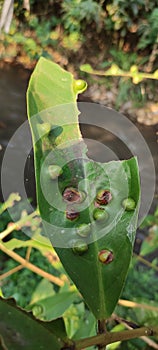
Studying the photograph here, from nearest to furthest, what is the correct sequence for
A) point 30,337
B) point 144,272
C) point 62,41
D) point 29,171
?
point 30,337, point 29,171, point 144,272, point 62,41

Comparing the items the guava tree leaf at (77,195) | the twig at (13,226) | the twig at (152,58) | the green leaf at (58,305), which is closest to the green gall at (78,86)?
the guava tree leaf at (77,195)

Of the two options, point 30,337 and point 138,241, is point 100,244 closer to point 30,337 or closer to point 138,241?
point 30,337

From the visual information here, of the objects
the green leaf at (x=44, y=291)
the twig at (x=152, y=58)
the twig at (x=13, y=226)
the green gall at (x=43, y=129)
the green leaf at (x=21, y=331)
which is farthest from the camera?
the twig at (x=152, y=58)

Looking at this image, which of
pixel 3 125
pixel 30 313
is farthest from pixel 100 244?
pixel 3 125

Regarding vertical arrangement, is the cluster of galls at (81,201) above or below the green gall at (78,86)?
below

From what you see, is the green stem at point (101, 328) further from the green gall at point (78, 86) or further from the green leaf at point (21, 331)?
the green gall at point (78, 86)

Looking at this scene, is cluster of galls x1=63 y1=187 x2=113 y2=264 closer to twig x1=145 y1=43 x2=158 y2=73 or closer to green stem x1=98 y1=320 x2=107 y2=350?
green stem x1=98 y1=320 x2=107 y2=350
